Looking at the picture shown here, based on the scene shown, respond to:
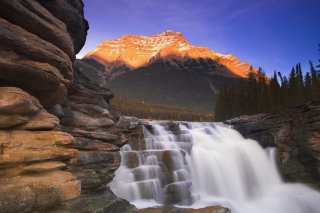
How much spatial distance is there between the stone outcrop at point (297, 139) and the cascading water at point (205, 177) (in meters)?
1.49

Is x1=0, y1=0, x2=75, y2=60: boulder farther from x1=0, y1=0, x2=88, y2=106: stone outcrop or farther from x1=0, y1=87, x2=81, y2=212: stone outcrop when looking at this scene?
x1=0, y1=87, x2=81, y2=212: stone outcrop

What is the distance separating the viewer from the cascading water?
1906 centimetres

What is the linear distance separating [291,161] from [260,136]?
524 centimetres

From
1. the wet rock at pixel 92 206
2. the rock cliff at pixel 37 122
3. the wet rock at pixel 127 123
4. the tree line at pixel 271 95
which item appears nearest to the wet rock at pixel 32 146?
the rock cliff at pixel 37 122

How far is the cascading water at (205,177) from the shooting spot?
1906 cm

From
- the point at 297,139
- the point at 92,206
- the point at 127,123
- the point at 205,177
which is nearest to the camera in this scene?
the point at 92,206

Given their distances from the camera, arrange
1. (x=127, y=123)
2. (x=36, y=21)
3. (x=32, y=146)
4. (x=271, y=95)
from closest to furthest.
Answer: (x=32, y=146), (x=36, y=21), (x=127, y=123), (x=271, y=95)

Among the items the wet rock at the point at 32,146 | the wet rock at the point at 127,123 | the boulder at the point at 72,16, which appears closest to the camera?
the wet rock at the point at 32,146

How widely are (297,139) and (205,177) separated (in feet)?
51.0

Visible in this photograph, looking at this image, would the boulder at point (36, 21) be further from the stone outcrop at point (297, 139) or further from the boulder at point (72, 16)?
the stone outcrop at point (297, 139)

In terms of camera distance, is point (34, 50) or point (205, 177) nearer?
point (34, 50)

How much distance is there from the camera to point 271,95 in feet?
197

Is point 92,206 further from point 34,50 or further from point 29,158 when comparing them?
point 34,50

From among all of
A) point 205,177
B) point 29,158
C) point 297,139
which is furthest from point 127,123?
point 297,139
